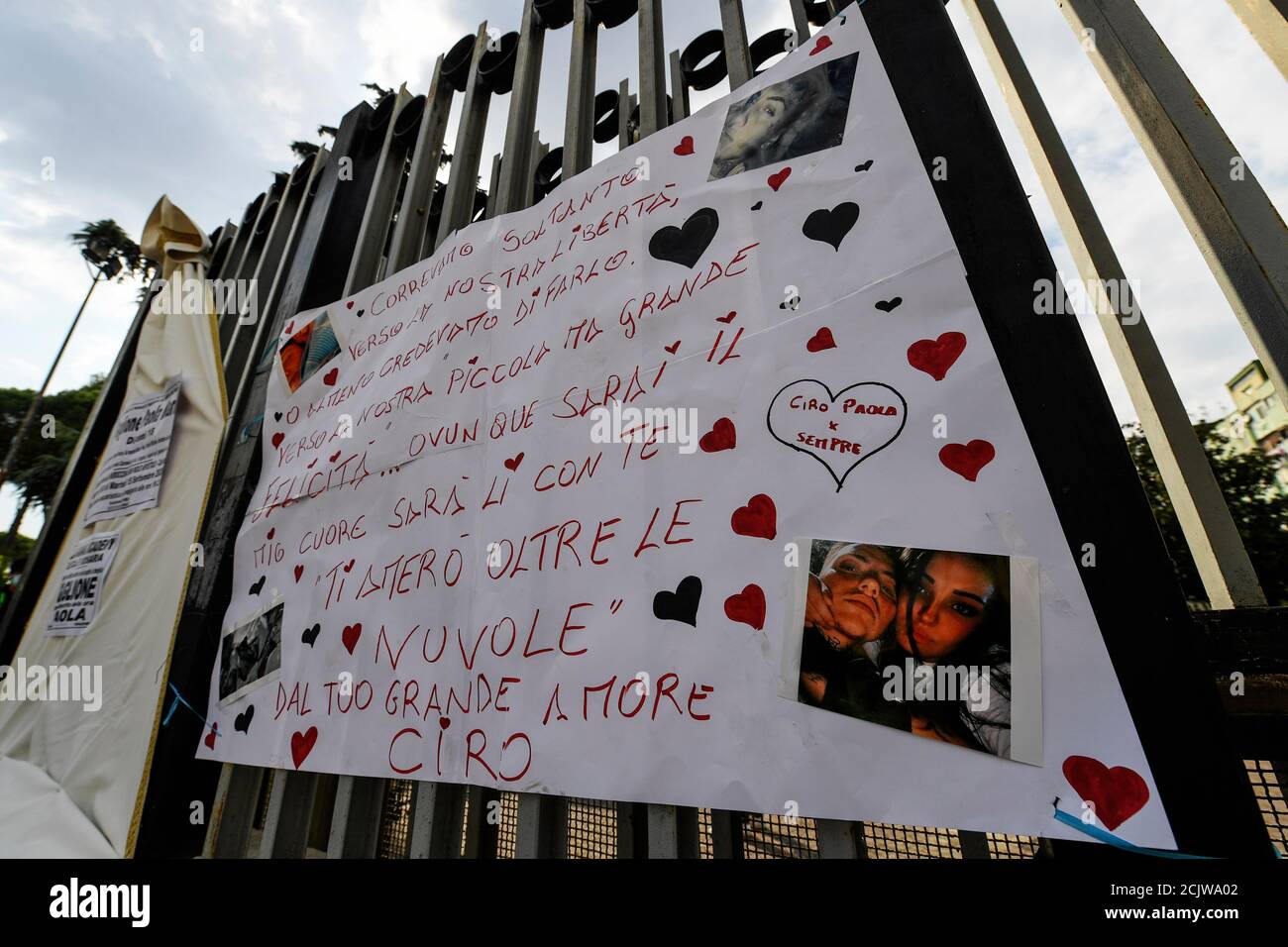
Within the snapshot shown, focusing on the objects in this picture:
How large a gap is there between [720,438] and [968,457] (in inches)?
15.7

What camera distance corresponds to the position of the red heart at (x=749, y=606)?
0.87m

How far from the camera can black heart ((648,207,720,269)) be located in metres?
1.17

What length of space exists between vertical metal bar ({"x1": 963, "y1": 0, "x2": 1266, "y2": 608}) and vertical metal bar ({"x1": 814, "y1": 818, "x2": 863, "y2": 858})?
62 centimetres

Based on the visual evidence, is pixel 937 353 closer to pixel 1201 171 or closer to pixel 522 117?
pixel 1201 171

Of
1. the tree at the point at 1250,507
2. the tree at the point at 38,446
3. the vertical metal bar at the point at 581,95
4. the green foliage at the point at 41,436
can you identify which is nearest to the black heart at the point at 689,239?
the vertical metal bar at the point at 581,95

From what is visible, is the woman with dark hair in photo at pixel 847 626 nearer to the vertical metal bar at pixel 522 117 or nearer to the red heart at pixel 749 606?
the red heart at pixel 749 606

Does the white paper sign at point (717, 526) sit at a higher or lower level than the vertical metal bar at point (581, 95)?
lower

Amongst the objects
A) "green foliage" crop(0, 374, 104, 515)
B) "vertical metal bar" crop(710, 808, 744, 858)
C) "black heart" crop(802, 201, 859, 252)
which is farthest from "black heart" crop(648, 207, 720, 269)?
"green foliage" crop(0, 374, 104, 515)

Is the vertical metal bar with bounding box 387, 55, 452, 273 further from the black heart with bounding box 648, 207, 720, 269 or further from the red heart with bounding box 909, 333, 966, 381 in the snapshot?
the red heart with bounding box 909, 333, 966, 381

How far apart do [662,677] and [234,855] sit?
1.66 m

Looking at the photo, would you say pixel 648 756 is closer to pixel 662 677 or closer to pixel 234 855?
pixel 662 677

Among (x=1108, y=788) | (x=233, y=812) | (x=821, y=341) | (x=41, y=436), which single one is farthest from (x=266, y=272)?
(x=41, y=436)

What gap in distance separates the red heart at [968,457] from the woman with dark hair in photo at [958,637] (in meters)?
0.12

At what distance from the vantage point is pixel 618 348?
120 centimetres
